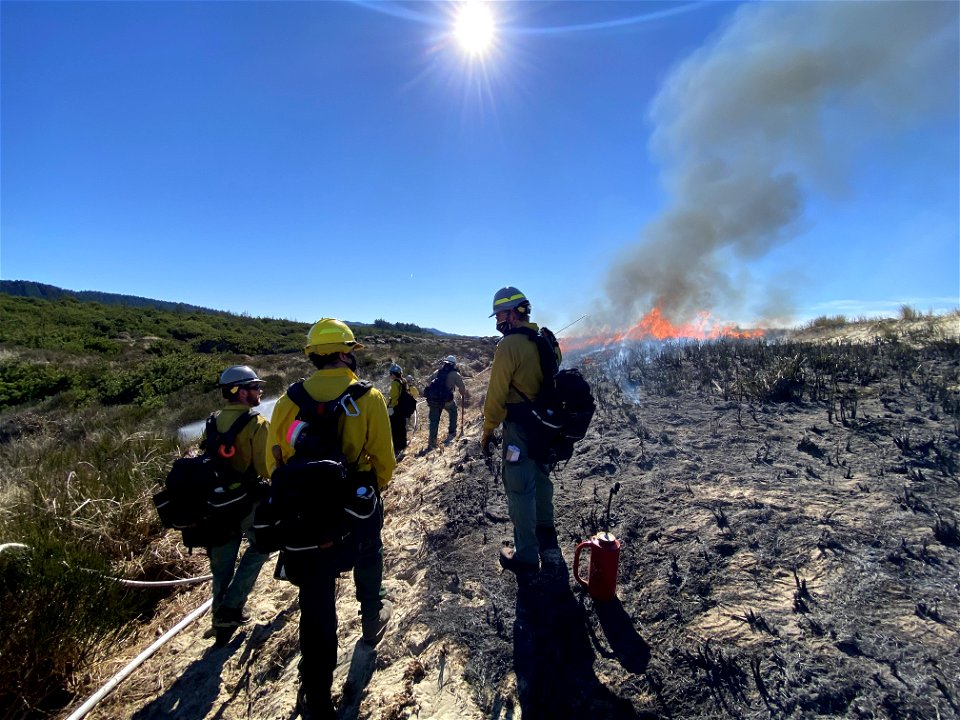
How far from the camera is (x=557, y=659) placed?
2.69 metres

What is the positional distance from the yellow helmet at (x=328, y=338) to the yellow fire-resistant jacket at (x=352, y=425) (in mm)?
142

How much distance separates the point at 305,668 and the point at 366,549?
0.71 metres

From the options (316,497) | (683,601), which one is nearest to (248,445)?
(316,497)

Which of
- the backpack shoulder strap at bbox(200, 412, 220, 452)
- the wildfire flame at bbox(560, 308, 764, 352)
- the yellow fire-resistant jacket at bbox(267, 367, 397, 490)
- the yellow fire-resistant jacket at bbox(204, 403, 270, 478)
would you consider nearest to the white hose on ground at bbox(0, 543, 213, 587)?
the backpack shoulder strap at bbox(200, 412, 220, 452)

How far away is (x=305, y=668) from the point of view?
2.58 m

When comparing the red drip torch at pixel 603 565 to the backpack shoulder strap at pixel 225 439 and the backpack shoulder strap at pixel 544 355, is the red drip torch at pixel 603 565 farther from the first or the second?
the backpack shoulder strap at pixel 225 439

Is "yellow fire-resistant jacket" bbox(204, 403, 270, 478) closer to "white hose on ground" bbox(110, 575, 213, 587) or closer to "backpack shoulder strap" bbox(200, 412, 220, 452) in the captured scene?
"backpack shoulder strap" bbox(200, 412, 220, 452)

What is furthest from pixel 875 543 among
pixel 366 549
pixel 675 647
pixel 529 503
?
pixel 366 549

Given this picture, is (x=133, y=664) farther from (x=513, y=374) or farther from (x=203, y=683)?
(x=513, y=374)

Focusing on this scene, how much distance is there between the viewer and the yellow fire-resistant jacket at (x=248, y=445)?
350 cm

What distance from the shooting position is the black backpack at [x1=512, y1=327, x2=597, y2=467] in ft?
11.3

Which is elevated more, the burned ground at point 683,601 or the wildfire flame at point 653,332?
the wildfire flame at point 653,332

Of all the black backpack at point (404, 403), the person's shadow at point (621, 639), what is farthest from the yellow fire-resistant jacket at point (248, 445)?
the black backpack at point (404, 403)

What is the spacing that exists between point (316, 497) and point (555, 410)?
6.21 feet
